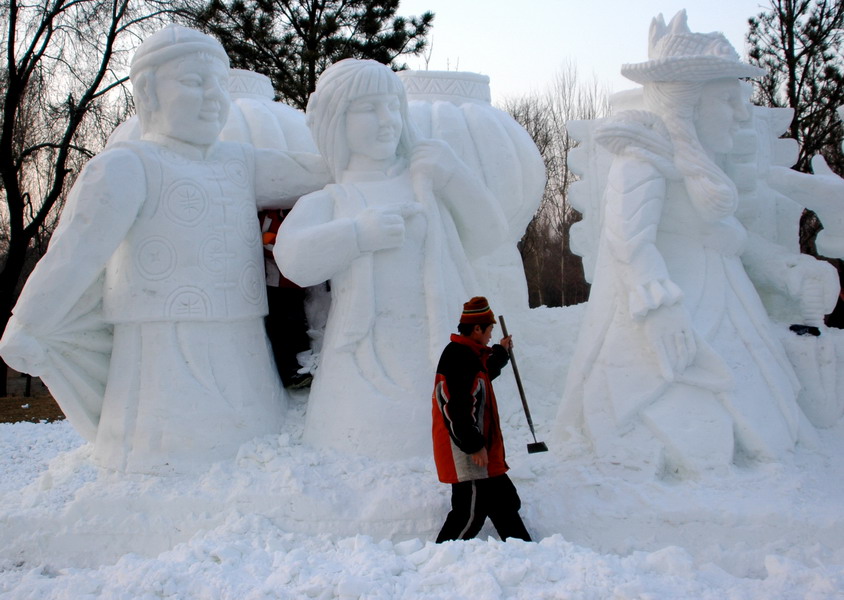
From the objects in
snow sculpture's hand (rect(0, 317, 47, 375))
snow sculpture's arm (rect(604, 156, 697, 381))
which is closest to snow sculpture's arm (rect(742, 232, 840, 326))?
snow sculpture's arm (rect(604, 156, 697, 381))

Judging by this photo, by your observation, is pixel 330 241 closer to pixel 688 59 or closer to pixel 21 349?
pixel 21 349

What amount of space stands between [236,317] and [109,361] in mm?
655

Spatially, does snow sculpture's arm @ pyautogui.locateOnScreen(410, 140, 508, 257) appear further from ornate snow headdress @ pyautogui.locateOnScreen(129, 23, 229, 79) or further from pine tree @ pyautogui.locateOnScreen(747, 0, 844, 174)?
pine tree @ pyautogui.locateOnScreen(747, 0, 844, 174)

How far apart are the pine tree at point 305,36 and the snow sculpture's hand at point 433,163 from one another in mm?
9498

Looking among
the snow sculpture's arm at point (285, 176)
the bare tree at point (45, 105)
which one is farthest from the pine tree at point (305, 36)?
the snow sculpture's arm at point (285, 176)

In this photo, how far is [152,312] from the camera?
11.0 feet

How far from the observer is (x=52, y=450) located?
5.17 meters

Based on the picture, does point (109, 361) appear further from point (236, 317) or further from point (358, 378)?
point (358, 378)

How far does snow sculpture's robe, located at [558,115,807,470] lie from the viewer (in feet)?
10.8

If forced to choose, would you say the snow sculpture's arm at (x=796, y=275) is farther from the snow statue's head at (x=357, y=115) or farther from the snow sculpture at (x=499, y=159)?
the snow statue's head at (x=357, y=115)

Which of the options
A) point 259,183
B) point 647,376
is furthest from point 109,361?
point 647,376

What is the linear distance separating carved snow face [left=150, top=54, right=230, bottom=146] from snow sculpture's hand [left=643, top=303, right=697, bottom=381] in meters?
2.18

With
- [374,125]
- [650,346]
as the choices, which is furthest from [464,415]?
[374,125]

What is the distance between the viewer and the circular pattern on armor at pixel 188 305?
11.0 ft
